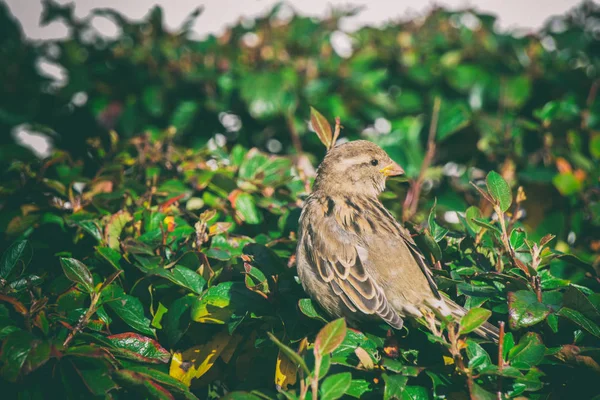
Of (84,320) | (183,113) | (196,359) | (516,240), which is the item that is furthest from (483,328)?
(183,113)

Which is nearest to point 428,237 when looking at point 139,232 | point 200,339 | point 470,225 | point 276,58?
point 470,225

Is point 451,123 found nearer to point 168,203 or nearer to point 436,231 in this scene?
point 436,231

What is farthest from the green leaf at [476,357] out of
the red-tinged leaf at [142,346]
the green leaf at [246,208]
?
the green leaf at [246,208]

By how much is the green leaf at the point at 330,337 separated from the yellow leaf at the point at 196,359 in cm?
50

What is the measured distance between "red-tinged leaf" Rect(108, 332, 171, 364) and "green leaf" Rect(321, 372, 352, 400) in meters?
0.55

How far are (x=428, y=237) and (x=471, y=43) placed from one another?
8.46 ft

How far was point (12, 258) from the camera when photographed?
63.1 inches

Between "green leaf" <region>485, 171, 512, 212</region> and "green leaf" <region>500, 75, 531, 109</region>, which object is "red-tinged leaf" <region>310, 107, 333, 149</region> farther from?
"green leaf" <region>500, 75, 531, 109</region>

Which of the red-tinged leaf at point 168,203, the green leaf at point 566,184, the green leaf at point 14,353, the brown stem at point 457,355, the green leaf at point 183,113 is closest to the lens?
the green leaf at point 14,353

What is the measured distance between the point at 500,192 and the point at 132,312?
4.17ft

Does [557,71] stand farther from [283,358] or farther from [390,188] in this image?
[283,358]

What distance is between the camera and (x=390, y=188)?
2666 millimetres

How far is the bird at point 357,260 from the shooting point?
1855 mm

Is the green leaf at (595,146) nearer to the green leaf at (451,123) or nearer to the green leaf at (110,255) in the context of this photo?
the green leaf at (451,123)
